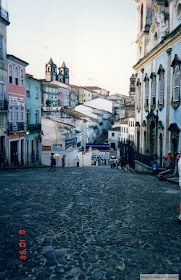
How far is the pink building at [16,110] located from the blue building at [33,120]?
121cm

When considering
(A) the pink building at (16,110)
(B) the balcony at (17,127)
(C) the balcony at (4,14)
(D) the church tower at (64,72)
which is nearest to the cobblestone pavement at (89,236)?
(B) the balcony at (17,127)

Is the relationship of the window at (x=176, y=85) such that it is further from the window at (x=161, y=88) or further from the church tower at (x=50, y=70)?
the church tower at (x=50, y=70)

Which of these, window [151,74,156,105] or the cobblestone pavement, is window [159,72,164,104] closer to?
window [151,74,156,105]

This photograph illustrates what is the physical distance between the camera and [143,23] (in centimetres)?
2728

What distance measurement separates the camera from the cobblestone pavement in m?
4.54

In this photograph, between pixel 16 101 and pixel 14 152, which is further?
pixel 14 152

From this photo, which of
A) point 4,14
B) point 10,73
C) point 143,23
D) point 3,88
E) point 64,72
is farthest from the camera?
point 64,72

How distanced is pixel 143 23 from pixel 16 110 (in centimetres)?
1435

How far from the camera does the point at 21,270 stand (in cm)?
446

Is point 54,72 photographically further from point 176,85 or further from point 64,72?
point 176,85

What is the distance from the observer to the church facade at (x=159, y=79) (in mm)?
18547

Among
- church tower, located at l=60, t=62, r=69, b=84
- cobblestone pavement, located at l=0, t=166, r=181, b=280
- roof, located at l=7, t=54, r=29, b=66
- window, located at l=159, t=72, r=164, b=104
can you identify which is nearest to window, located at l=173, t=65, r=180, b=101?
window, located at l=159, t=72, r=164, b=104

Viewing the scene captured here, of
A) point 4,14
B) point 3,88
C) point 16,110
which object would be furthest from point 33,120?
point 4,14

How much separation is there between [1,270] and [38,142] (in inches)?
1104
